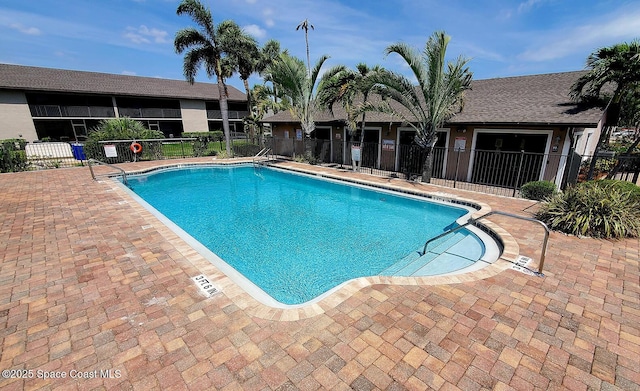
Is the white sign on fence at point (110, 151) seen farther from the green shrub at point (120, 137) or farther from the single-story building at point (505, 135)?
the single-story building at point (505, 135)

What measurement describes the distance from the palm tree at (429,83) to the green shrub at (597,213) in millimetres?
5198

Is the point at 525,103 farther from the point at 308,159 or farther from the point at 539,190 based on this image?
the point at 308,159

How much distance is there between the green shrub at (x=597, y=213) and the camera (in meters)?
5.69

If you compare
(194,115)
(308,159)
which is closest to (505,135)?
(308,159)

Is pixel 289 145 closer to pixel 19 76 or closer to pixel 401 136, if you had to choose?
pixel 401 136

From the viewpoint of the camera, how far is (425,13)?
36.4 feet

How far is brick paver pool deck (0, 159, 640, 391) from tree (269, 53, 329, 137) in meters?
11.9

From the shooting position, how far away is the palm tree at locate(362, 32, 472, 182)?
375 inches

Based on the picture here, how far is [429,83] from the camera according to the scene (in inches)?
396

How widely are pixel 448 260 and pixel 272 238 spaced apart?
4179 millimetres

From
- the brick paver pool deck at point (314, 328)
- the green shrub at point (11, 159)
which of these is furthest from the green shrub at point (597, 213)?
the green shrub at point (11, 159)

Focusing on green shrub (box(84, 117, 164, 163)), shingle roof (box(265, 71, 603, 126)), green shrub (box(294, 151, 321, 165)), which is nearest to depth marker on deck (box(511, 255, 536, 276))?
shingle roof (box(265, 71, 603, 126))

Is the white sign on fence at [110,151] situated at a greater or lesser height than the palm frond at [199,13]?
lesser

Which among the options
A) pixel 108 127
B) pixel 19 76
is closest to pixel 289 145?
pixel 108 127
